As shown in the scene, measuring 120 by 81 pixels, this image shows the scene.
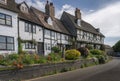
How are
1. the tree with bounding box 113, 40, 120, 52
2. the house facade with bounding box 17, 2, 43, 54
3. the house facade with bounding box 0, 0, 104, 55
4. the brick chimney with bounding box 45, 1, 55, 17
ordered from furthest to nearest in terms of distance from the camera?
the tree with bounding box 113, 40, 120, 52, the brick chimney with bounding box 45, 1, 55, 17, the house facade with bounding box 17, 2, 43, 54, the house facade with bounding box 0, 0, 104, 55

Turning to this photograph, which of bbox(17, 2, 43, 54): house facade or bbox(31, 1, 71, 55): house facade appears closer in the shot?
bbox(17, 2, 43, 54): house facade

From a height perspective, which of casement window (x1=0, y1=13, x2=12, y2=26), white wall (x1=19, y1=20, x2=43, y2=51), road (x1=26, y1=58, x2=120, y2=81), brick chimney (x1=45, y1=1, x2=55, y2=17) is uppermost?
brick chimney (x1=45, y1=1, x2=55, y2=17)

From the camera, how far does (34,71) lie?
1778 cm

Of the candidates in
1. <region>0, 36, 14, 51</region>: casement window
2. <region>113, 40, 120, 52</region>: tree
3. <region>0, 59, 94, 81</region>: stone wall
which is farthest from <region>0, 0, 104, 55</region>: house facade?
<region>113, 40, 120, 52</region>: tree

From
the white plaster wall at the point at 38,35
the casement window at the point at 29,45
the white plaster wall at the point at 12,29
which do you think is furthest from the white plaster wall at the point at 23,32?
the white plaster wall at the point at 38,35

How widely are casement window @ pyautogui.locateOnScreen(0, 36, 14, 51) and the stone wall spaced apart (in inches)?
309

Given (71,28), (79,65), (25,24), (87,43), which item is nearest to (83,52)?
(79,65)

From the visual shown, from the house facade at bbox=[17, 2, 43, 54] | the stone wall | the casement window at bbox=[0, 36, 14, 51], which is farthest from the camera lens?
the house facade at bbox=[17, 2, 43, 54]

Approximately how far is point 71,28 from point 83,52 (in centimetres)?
2010

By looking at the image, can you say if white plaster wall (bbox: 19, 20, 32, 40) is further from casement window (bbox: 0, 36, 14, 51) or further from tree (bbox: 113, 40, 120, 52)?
tree (bbox: 113, 40, 120, 52)

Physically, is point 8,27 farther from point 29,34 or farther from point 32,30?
point 32,30

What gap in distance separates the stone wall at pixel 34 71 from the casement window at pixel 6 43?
7844mm

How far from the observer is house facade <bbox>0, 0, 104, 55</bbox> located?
27281 millimetres

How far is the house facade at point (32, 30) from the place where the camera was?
27.3m
